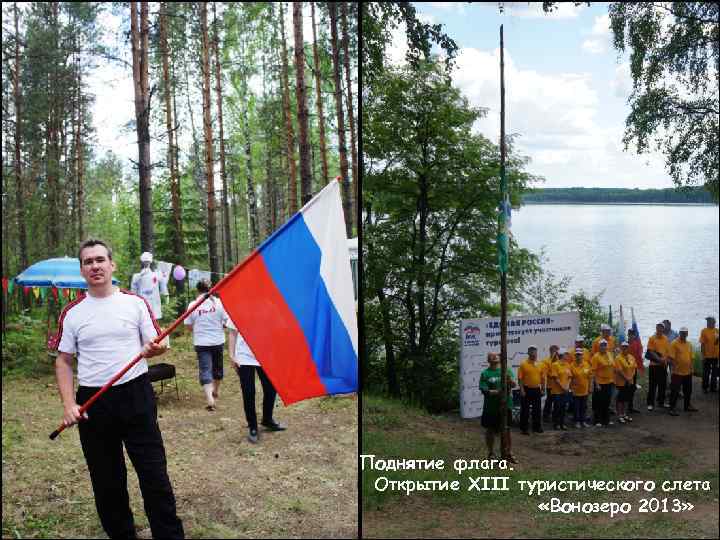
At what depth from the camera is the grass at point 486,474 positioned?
255cm

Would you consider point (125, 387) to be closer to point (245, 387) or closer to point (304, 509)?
point (304, 509)

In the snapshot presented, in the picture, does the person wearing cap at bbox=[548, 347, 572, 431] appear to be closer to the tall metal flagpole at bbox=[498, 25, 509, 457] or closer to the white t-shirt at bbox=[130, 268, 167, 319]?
the tall metal flagpole at bbox=[498, 25, 509, 457]

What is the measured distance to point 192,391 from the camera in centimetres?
443

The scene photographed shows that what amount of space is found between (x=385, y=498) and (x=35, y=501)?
56.4 inches

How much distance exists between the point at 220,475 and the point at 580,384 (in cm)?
163

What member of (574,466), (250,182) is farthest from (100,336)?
(250,182)

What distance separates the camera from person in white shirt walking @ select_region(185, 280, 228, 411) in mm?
4098

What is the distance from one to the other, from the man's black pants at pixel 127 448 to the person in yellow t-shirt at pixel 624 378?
73.4 inches

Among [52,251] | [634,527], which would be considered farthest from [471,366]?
[52,251]

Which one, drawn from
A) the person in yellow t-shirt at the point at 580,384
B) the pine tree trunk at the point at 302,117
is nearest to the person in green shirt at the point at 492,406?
the person in yellow t-shirt at the point at 580,384

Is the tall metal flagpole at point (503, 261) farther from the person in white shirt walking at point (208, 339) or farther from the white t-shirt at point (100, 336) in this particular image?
the person in white shirt walking at point (208, 339)

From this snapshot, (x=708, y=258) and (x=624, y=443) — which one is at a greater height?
(x=708, y=258)

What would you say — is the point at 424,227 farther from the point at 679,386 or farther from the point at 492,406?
the point at 679,386

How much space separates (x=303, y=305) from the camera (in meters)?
2.36
